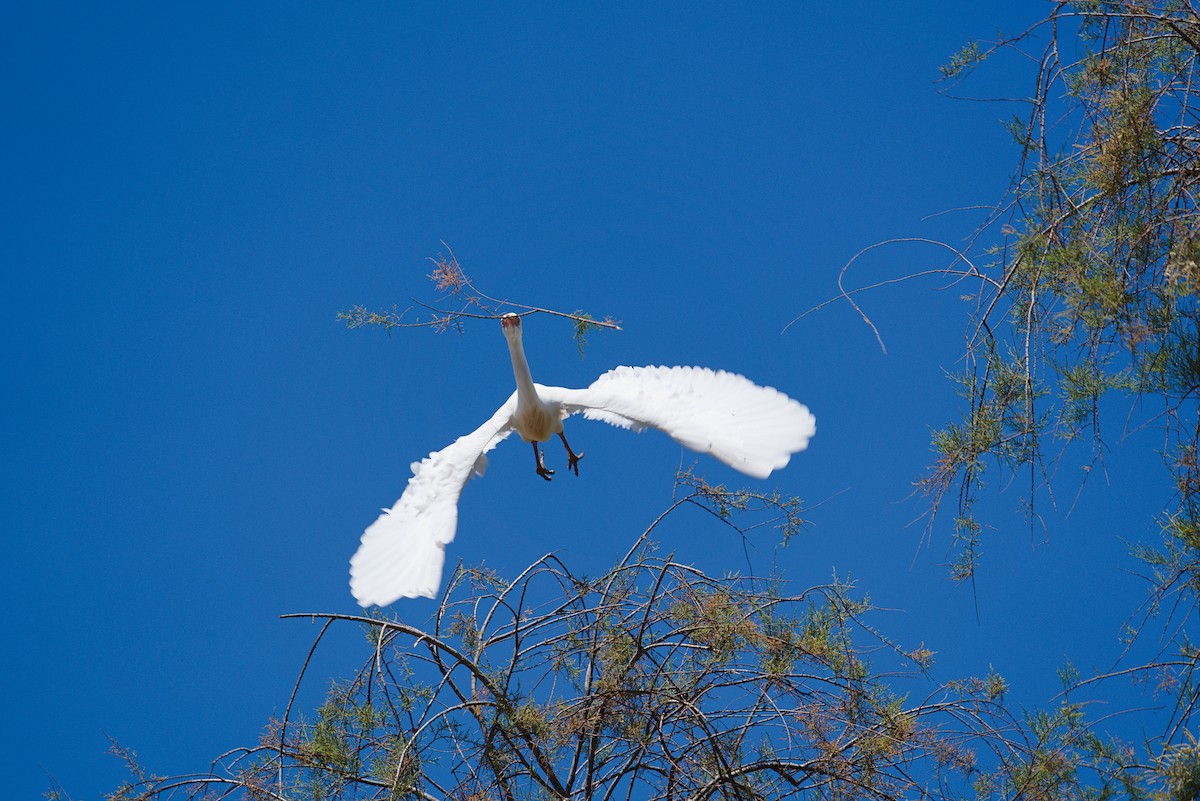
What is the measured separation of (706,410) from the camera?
127 inches

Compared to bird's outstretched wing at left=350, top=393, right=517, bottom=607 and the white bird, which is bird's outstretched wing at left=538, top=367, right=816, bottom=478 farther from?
bird's outstretched wing at left=350, top=393, right=517, bottom=607

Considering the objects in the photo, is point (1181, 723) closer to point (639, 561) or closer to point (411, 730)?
point (639, 561)

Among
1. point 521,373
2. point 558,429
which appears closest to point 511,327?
point 521,373

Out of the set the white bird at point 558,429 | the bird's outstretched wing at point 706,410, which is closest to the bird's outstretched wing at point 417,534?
the white bird at point 558,429

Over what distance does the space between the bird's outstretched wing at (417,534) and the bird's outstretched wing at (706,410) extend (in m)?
0.46

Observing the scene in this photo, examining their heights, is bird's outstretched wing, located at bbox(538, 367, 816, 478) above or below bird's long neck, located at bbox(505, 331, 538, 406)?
below

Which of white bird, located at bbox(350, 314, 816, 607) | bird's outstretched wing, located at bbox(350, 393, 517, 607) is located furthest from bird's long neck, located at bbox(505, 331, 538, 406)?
bird's outstretched wing, located at bbox(350, 393, 517, 607)

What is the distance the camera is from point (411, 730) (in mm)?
2451

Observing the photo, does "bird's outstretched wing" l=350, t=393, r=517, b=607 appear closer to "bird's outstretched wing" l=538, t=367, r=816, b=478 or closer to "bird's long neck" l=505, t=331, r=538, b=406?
"bird's long neck" l=505, t=331, r=538, b=406

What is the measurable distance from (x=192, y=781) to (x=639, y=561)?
1.24 metres

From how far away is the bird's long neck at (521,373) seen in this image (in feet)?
11.9

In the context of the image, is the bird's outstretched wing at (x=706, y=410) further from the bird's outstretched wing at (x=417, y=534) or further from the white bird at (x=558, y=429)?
the bird's outstretched wing at (x=417, y=534)

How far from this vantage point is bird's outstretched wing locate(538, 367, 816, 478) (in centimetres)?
290

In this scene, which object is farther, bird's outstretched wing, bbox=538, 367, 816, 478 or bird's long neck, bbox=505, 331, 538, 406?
bird's long neck, bbox=505, 331, 538, 406
